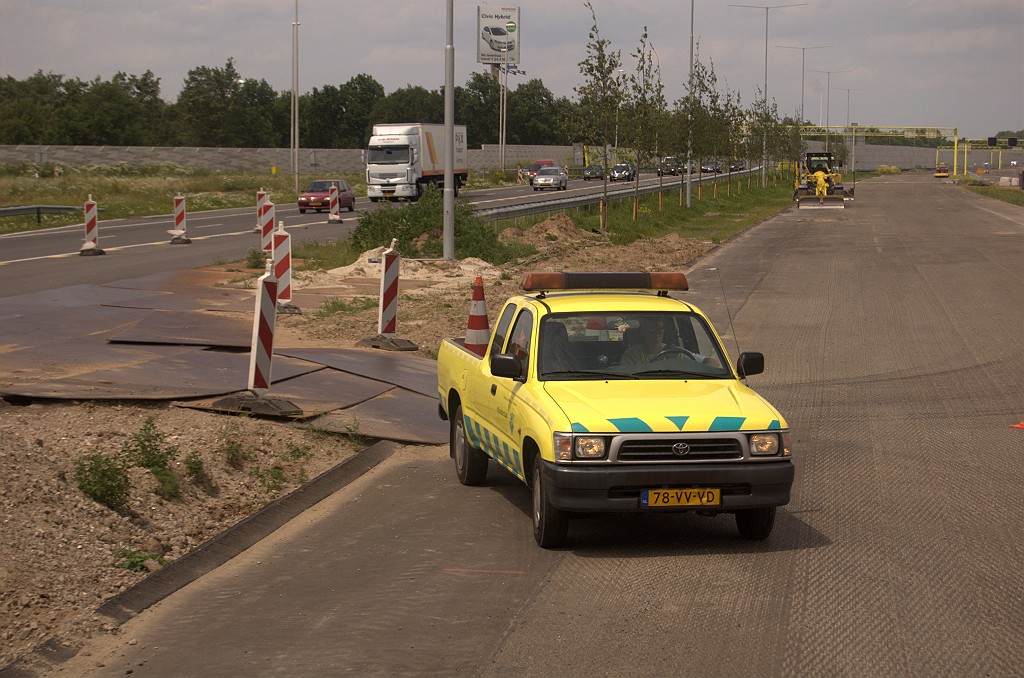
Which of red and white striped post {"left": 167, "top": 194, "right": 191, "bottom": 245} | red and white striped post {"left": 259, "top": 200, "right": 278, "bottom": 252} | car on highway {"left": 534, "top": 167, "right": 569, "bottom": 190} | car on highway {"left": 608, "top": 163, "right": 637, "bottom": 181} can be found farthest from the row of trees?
red and white striped post {"left": 259, "top": 200, "right": 278, "bottom": 252}

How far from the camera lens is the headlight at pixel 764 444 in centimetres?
718

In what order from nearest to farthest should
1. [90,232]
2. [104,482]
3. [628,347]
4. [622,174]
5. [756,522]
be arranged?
[756,522], [104,482], [628,347], [90,232], [622,174]

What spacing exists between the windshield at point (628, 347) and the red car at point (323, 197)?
4270 cm

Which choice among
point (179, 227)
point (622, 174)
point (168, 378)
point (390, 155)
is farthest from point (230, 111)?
point (168, 378)

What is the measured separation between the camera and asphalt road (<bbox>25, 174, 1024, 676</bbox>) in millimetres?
5504

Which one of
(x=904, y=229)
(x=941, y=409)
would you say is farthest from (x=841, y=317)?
(x=904, y=229)

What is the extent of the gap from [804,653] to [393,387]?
7.80 m

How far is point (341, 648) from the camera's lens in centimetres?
568

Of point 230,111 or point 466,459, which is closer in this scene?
point 466,459

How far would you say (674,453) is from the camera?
7.07m

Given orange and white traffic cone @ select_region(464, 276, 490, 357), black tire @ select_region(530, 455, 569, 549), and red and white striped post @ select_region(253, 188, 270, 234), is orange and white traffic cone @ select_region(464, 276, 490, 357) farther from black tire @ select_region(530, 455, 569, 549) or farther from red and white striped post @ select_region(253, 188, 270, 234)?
red and white striped post @ select_region(253, 188, 270, 234)

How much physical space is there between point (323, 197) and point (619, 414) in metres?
45.4

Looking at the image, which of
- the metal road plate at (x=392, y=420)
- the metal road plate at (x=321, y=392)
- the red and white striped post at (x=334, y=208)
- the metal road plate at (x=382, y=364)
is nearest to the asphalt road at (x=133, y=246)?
the red and white striped post at (x=334, y=208)

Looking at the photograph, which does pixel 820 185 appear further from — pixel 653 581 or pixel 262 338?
pixel 653 581
